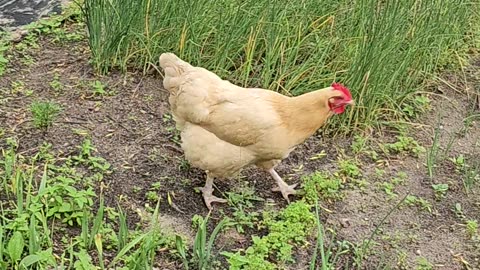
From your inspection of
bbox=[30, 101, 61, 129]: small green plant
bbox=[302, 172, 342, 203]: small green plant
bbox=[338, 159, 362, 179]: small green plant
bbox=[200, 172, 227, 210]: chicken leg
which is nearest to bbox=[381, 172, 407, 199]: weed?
bbox=[338, 159, 362, 179]: small green plant

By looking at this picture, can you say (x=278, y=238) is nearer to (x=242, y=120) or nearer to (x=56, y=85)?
(x=242, y=120)

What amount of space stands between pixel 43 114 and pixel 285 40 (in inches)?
55.7

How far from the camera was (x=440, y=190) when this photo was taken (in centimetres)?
367

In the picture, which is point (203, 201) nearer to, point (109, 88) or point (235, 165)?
point (235, 165)

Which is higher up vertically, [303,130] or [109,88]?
[303,130]

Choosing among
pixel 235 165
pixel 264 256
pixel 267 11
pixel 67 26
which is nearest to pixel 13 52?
pixel 67 26

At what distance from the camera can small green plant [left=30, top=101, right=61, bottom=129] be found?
3.67 meters

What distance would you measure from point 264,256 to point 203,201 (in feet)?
1.58

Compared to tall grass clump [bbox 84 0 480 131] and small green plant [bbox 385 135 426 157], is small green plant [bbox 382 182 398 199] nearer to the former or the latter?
small green plant [bbox 385 135 426 157]

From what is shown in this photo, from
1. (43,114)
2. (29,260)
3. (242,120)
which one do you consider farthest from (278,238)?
(43,114)

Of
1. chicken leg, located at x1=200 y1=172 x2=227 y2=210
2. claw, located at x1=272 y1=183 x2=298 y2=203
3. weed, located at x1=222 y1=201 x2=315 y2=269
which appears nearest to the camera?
weed, located at x1=222 y1=201 x2=315 y2=269

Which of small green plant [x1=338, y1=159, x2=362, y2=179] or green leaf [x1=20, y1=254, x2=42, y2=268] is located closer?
green leaf [x1=20, y1=254, x2=42, y2=268]

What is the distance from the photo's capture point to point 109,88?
163 inches

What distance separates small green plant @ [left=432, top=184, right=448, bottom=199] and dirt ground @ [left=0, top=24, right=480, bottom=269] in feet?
0.08
